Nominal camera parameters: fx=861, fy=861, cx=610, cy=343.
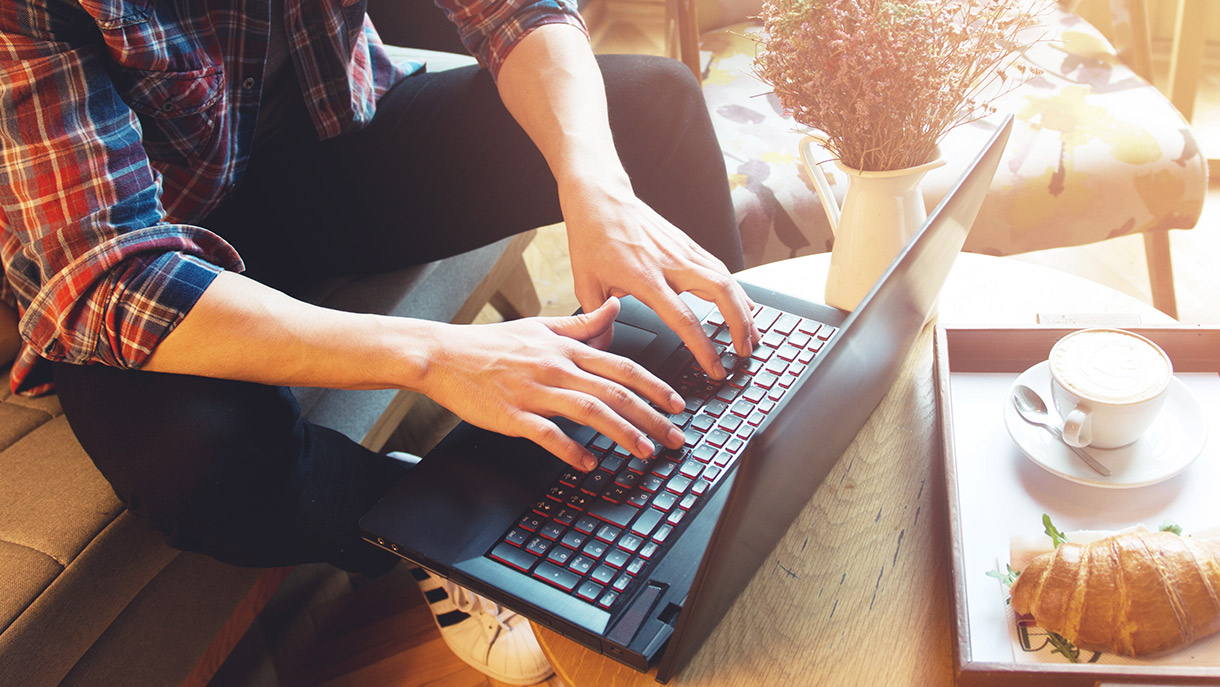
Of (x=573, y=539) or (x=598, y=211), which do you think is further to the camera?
(x=598, y=211)

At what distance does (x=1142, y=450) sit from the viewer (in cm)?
69

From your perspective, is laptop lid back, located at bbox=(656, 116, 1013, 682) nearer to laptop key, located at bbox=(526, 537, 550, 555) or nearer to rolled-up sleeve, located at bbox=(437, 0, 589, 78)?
laptop key, located at bbox=(526, 537, 550, 555)

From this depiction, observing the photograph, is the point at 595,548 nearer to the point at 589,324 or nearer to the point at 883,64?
the point at 589,324

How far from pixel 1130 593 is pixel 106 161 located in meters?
0.88

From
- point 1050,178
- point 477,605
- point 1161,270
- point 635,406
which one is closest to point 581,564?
point 635,406

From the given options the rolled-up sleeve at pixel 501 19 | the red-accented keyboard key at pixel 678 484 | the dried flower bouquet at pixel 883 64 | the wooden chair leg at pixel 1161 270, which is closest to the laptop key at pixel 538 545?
the red-accented keyboard key at pixel 678 484

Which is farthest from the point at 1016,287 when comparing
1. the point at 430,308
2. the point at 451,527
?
the point at 430,308

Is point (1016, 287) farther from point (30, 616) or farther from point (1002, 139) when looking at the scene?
point (30, 616)

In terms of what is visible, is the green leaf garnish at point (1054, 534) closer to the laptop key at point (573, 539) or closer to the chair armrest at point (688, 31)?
the laptop key at point (573, 539)

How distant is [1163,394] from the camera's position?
2.13 feet

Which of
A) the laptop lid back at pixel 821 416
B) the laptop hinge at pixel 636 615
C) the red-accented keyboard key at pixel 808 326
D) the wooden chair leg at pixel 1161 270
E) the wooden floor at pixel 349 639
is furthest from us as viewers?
the wooden chair leg at pixel 1161 270

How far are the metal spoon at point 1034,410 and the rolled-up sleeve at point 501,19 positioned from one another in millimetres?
664

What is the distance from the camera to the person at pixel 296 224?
2.52 ft

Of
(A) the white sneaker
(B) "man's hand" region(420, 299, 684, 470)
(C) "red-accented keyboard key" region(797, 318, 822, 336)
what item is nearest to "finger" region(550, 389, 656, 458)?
(B) "man's hand" region(420, 299, 684, 470)
